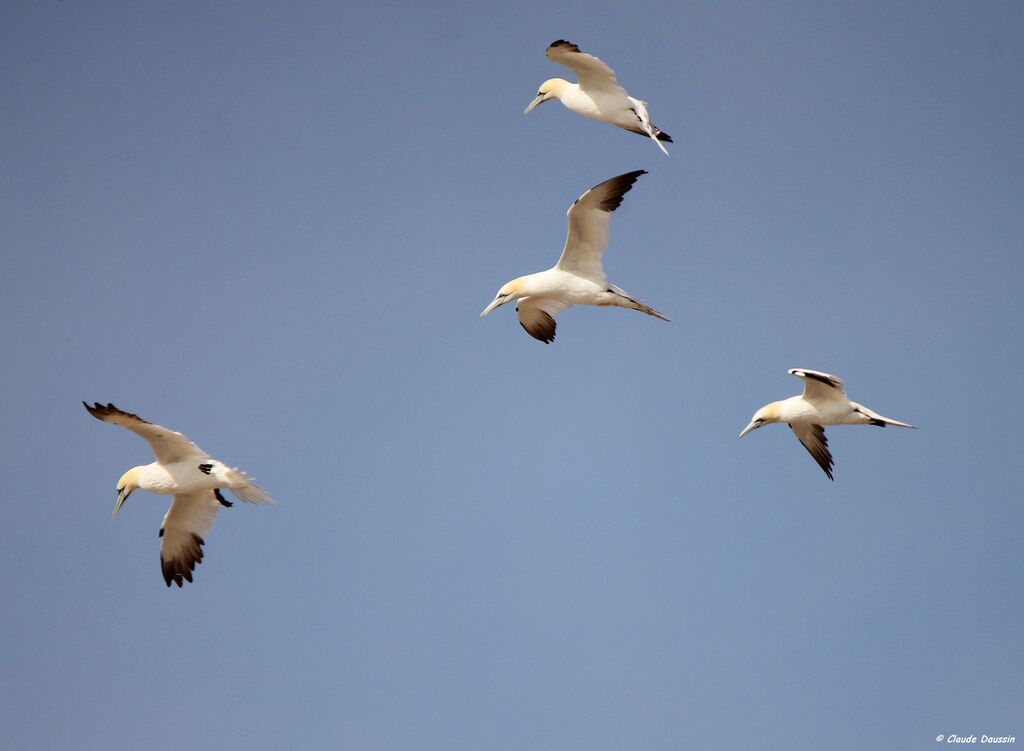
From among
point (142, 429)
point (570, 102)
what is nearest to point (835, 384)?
point (570, 102)

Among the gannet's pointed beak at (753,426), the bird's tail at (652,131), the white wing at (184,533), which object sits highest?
the bird's tail at (652,131)

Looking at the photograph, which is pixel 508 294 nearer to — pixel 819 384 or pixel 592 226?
pixel 592 226

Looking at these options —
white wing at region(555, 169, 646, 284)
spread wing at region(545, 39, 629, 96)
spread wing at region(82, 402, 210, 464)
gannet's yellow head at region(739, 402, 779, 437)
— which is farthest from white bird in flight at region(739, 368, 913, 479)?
spread wing at region(82, 402, 210, 464)

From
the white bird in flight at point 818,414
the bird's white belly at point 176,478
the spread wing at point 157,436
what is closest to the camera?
the spread wing at point 157,436

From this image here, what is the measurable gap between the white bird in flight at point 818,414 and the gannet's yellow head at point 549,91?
549 centimetres

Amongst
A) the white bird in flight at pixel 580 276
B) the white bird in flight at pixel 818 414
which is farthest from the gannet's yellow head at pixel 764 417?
the white bird in flight at pixel 580 276

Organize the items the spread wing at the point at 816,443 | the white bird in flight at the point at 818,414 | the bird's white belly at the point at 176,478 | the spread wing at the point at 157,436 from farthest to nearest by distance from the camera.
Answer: the spread wing at the point at 816,443, the white bird in flight at the point at 818,414, the bird's white belly at the point at 176,478, the spread wing at the point at 157,436

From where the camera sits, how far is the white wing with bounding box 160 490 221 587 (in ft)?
68.6

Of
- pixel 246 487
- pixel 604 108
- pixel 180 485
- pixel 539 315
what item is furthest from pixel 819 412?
pixel 180 485

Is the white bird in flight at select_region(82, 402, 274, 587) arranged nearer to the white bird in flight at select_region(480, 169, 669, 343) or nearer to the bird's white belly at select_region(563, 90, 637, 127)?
the white bird in flight at select_region(480, 169, 669, 343)

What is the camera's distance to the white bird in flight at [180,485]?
19109 millimetres

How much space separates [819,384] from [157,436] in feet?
29.0

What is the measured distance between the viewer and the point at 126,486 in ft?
67.7

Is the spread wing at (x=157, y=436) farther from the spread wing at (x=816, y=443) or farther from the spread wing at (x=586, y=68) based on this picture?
the spread wing at (x=816, y=443)
